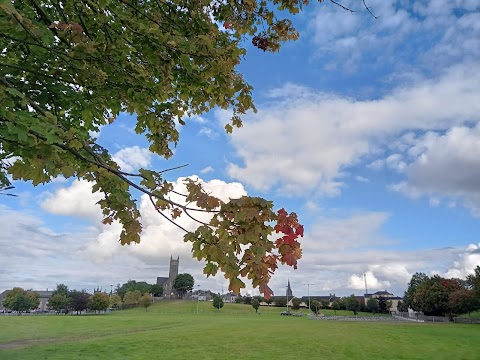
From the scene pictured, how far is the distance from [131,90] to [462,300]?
89.6m

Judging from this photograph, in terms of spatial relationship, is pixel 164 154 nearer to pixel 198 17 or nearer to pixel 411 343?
pixel 198 17

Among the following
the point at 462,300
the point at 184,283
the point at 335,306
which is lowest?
the point at 335,306

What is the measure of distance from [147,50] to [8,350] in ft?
99.1

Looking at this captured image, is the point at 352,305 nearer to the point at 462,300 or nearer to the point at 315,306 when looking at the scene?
the point at 315,306

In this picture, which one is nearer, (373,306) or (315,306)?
(315,306)

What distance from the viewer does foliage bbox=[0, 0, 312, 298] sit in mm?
4270

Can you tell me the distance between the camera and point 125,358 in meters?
22.9

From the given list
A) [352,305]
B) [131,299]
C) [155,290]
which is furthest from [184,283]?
[352,305]

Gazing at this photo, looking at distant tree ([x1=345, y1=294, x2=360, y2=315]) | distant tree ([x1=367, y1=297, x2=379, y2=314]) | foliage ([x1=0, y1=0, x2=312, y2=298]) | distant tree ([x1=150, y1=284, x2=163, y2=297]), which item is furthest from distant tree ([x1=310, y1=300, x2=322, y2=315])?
foliage ([x1=0, y1=0, x2=312, y2=298])

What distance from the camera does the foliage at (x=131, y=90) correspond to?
4.27 metres

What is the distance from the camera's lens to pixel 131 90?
22.4ft

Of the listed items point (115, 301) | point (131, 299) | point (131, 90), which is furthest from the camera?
point (131, 299)

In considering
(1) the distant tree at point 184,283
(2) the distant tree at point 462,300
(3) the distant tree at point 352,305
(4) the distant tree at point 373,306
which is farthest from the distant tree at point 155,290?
(2) the distant tree at point 462,300

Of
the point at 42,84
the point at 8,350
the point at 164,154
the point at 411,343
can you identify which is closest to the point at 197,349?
the point at 8,350
